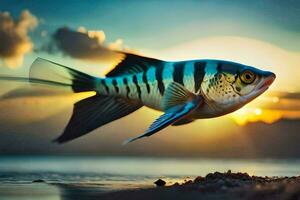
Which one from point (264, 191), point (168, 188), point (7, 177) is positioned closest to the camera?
point (264, 191)

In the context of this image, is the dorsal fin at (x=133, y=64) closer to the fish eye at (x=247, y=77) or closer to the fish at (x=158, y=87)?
the fish at (x=158, y=87)

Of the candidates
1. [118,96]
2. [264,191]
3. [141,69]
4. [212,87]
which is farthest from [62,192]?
[264,191]

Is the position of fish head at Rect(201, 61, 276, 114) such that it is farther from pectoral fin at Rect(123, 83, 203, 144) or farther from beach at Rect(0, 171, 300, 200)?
beach at Rect(0, 171, 300, 200)

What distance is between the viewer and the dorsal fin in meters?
4.06

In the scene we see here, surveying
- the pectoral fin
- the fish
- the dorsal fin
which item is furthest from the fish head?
the dorsal fin

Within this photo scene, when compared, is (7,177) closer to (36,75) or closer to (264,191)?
(36,75)

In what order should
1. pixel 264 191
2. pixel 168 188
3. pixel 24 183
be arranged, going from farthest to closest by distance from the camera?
pixel 24 183 < pixel 168 188 < pixel 264 191

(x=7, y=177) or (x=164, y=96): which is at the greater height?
(x=164, y=96)

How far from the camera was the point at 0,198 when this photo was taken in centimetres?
381


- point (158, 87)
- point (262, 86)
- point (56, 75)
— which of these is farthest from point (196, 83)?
point (56, 75)

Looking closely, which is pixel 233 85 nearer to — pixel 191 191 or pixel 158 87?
pixel 158 87

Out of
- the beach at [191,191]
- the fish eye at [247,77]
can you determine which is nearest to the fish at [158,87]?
the fish eye at [247,77]

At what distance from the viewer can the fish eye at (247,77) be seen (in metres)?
3.78

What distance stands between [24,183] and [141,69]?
1.60 m
